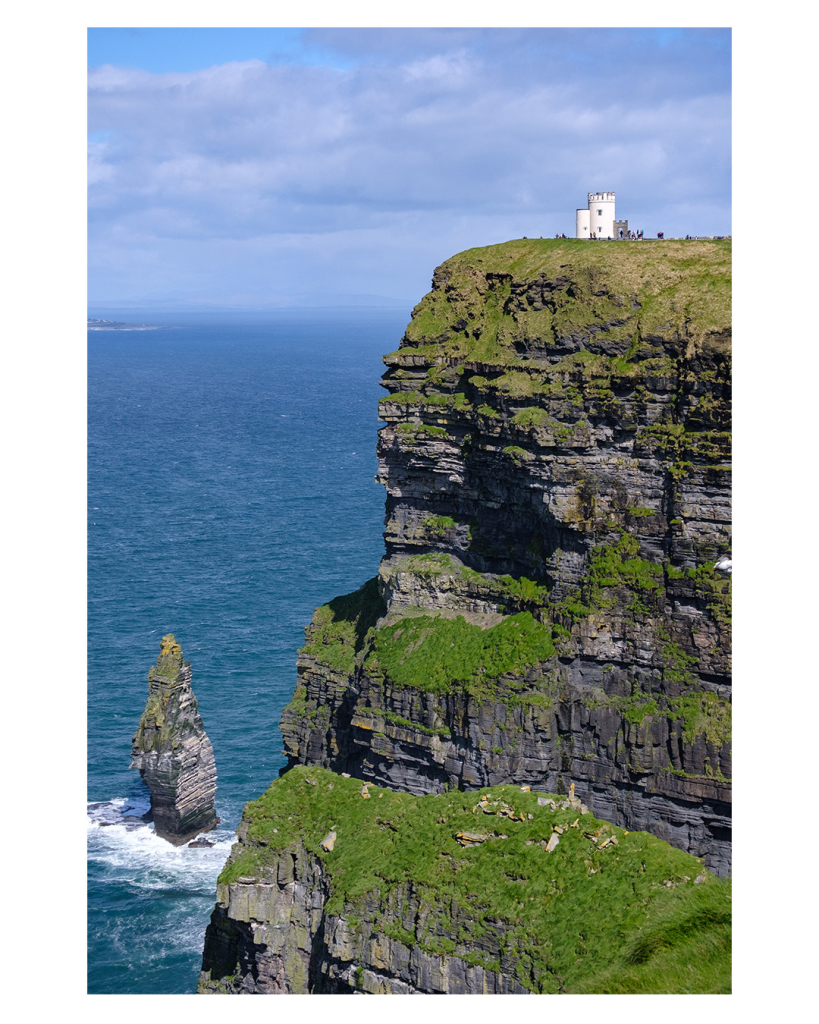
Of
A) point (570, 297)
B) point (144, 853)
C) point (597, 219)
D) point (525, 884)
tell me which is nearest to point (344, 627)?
point (144, 853)

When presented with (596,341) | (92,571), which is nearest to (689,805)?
(596,341)

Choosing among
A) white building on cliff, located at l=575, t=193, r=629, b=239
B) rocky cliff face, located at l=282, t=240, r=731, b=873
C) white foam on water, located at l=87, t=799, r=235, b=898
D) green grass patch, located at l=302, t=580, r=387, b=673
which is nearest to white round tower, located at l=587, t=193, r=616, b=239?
white building on cliff, located at l=575, t=193, r=629, b=239

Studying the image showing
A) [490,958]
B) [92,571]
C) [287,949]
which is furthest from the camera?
[92,571]

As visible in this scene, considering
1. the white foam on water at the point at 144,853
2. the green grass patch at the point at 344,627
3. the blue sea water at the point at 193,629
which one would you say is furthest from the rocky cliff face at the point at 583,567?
the blue sea water at the point at 193,629

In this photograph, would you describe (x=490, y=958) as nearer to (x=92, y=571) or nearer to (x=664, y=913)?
(x=664, y=913)

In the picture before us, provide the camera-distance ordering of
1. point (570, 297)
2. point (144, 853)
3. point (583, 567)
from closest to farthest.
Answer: point (583, 567)
point (570, 297)
point (144, 853)

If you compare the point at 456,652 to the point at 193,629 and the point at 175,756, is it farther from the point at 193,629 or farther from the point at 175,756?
the point at 193,629
